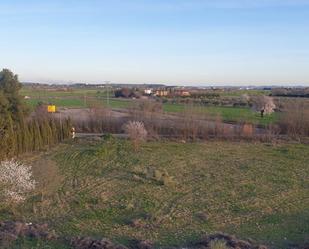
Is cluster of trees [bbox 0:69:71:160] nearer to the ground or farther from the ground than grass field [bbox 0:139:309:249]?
farther from the ground

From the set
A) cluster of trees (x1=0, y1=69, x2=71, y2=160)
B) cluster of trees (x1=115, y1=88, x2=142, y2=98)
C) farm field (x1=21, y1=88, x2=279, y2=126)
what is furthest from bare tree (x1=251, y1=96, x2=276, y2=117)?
cluster of trees (x1=115, y1=88, x2=142, y2=98)

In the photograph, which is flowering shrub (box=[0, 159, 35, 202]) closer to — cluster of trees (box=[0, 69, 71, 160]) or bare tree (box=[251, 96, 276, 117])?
cluster of trees (box=[0, 69, 71, 160])

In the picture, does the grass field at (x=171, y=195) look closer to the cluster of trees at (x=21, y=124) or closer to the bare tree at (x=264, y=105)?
the cluster of trees at (x=21, y=124)

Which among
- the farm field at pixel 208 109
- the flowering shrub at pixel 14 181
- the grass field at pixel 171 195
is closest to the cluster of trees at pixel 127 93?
the farm field at pixel 208 109

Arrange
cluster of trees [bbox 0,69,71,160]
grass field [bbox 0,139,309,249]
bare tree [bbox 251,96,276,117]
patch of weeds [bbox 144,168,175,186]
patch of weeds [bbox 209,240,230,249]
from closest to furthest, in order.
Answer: patch of weeds [bbox 209,240,230,249] → grass field [bbox 0,139,309,249] → patch of weeds [bbox 144,168,175,186] → cluster of trees [bbox 0,69,71,160] → bare tree [bbox 251,96,276,117]

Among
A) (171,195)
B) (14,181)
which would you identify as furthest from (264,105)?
(14,181)

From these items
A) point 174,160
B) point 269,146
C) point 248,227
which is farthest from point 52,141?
point 248,227

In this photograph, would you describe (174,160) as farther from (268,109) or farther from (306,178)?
(268,109)
